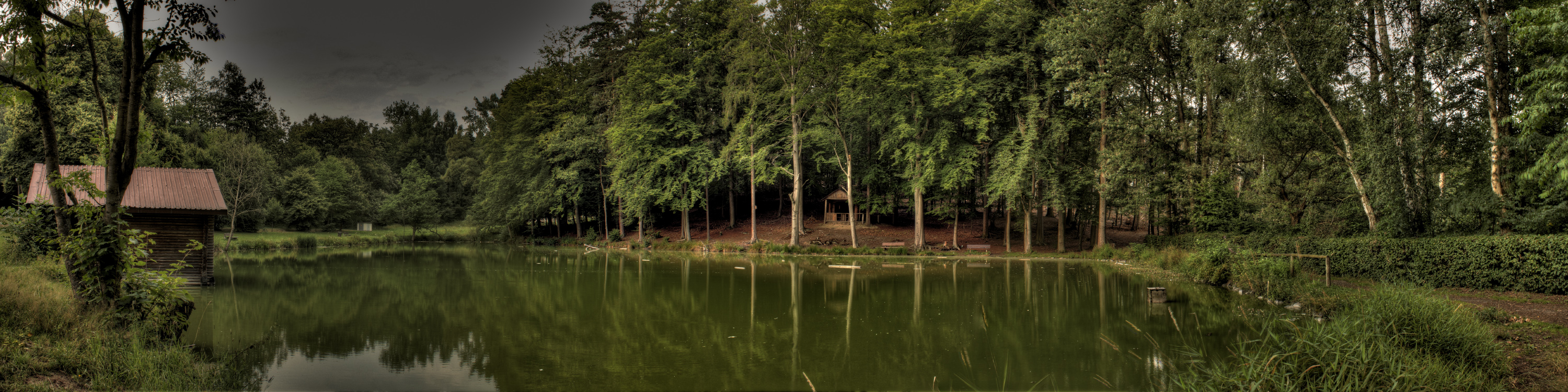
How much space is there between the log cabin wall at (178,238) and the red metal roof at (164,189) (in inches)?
19.2

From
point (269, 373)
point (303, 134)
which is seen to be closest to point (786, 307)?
point (269, 373)

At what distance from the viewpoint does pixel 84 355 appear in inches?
242

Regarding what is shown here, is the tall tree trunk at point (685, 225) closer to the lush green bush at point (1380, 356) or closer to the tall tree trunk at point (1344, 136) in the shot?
the tall tree trunk at point (1344, 136)

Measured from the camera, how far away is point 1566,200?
12.1 meters

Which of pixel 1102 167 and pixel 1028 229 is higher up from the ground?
pixel 1102 167

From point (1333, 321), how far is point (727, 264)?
61.2 feet

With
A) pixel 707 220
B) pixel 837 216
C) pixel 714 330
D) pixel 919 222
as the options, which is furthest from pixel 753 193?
pixel 714 330

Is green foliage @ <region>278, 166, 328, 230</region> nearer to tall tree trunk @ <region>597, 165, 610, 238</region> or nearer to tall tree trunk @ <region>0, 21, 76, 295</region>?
tall tree trunk @ <region>597, 165, 610, 238</region>

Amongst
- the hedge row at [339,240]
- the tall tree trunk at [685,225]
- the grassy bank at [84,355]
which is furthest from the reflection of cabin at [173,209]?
the tall tree trunk at [685,225]

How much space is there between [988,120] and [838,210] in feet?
44.0

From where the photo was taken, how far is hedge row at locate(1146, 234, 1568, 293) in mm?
11406

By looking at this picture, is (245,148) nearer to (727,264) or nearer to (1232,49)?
(727,264)

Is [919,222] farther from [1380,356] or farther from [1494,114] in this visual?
[1380,356]

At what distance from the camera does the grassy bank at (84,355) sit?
18.8 feet
